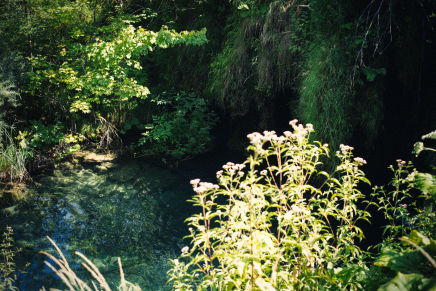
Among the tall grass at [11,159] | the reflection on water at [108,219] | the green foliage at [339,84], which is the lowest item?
the reflection on water at [108,219]

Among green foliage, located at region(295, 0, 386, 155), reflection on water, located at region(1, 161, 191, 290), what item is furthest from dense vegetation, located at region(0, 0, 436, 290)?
reflection on water, located at region(1, 161, 191, 290)

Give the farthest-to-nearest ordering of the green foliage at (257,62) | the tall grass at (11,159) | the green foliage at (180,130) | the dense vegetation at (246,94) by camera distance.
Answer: the green foliage at (180,130) → the tall grass at (11,159) → the green foliage at (257,62) → the dense vegetation at (246,94)

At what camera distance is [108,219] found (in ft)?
16.0

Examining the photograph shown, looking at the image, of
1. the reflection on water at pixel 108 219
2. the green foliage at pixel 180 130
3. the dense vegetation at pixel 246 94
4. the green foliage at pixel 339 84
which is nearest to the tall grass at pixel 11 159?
the dense vegetation at pixel 246 94

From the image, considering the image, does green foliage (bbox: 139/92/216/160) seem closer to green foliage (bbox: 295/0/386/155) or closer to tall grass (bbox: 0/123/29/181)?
tall grass (bbox: 0/123/29/181)

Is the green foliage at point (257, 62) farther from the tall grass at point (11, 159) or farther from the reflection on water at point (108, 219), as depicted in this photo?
the tall grass at point (11, 159)

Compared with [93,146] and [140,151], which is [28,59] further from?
[140,151]

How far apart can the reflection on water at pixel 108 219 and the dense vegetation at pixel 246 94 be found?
39 centimetres

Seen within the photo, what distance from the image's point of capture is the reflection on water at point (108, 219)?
12.6 ft

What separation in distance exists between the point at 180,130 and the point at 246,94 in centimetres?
197

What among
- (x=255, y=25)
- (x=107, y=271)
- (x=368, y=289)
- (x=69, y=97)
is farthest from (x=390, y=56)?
(x=69, y=97)

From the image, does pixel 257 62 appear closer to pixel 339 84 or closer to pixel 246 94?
pixel 246 94

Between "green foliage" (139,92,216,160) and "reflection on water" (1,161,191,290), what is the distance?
0.77 metres

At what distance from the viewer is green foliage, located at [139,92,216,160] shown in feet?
23.4
